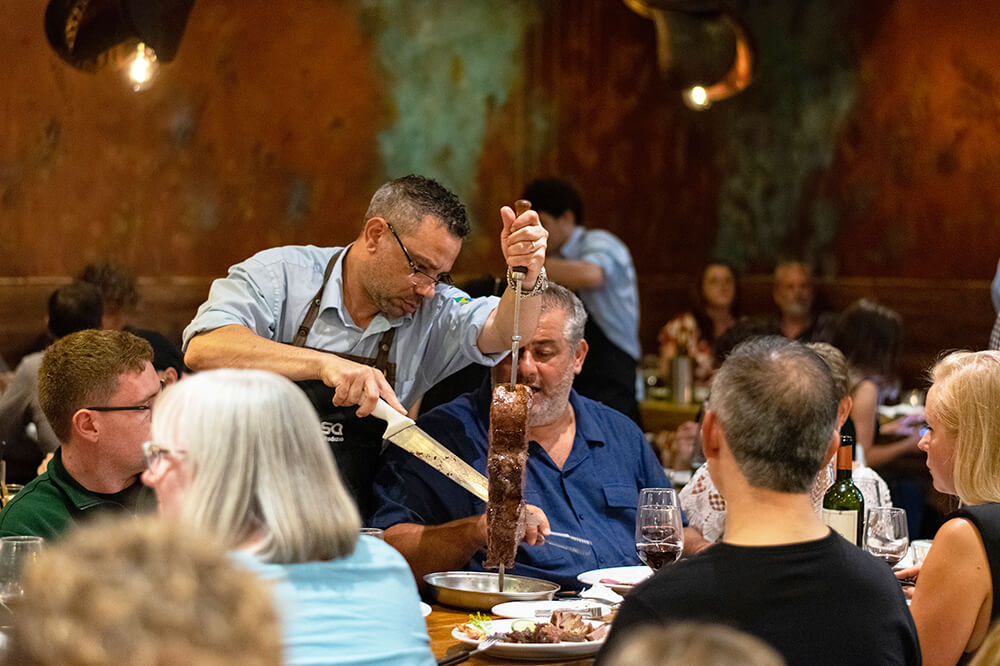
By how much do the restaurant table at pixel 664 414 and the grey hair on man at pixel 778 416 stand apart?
4.88m

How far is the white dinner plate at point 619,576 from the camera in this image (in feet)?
8.93

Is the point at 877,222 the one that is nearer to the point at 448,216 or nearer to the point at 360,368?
the point at 448,216

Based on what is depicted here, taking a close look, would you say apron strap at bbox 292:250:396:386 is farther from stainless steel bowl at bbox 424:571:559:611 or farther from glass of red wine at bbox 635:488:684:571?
glass of red wine at bbox 635:488:684:571

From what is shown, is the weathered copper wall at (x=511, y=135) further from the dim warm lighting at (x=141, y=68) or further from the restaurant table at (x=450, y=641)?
the restaurant table at (x=450, y=641)

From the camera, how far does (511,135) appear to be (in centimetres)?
865

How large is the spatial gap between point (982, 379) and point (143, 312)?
5.22 metres

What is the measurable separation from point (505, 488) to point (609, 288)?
3.83 metres

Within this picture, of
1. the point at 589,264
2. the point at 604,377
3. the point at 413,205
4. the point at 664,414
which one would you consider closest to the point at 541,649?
the point at 413,205

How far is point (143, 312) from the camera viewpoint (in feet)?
22.1

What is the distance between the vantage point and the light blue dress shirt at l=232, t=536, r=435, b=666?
169 cm

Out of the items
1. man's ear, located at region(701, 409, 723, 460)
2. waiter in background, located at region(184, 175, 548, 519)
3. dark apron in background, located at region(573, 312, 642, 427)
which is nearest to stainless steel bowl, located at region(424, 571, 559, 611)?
waiter in background, located at region(184, 175, 548, 519)

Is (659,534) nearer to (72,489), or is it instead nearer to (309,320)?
(309,320)

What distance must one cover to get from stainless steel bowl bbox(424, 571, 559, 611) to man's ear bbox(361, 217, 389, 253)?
0.97 metres

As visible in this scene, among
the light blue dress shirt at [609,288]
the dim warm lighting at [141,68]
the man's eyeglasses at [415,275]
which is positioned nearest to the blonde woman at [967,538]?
the man's eyeglasses at [415,275]
